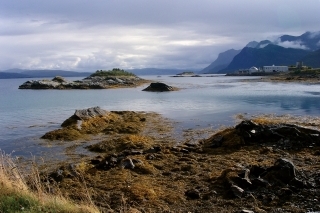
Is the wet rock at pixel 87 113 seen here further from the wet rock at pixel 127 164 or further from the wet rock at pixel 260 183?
the wet rock at pixel 260 183

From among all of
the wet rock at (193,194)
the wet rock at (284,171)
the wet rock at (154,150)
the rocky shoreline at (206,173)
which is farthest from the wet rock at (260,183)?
the wet rock at (154,150)

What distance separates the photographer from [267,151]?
17.5 meters

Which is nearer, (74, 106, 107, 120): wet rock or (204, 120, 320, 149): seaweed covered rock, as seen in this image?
(204, 120, 320, 149): seaweed covered rock

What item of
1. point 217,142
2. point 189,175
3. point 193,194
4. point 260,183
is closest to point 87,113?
point 217,142

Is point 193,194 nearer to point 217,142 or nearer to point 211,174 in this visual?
point 211,174

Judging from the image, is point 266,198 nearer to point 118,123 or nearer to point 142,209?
point 142,209

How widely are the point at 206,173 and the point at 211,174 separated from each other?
11.0 inches

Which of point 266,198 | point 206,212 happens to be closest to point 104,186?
point 206,212

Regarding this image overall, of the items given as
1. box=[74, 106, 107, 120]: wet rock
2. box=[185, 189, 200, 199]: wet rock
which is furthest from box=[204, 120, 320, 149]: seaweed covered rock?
box=[74, 106, 107, 120]: wet rock

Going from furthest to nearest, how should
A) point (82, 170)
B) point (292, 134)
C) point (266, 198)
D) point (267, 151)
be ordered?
point (292, 134) < point (267, 151) < point (82, 170) < point (266, 198)

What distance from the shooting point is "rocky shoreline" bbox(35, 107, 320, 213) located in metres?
10.5

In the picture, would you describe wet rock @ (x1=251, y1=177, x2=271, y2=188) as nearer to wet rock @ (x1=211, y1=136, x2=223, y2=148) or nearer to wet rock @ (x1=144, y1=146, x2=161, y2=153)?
wet rock @ (x1=144, y1=146, x2=161, y2=153)

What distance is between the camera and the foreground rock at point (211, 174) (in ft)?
34.6

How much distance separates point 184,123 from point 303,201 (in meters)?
19.4
